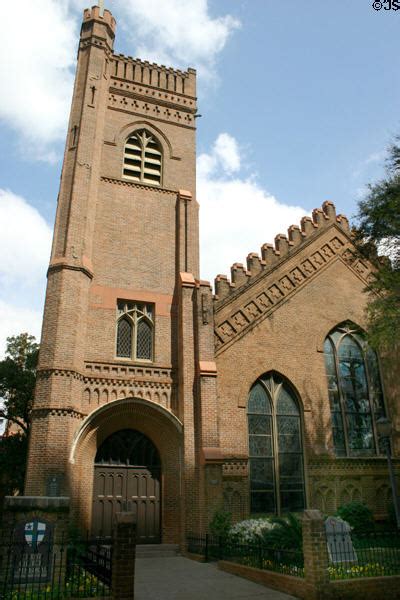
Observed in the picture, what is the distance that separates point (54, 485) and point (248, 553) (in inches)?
209

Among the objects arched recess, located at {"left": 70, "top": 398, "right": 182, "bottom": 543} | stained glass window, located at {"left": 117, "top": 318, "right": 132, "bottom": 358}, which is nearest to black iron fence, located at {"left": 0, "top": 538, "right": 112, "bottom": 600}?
arched recess, located at {"left": 70, "top": 398, "right": 182, "bottom": 543}

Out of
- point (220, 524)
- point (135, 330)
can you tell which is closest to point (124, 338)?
point (135, 330)

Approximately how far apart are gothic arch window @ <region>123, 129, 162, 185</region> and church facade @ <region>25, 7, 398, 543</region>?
60 millimetres

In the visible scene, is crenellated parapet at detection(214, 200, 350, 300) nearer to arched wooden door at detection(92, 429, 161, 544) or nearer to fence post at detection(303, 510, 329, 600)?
arched wooden door at detection(92, 429, 161, 544)

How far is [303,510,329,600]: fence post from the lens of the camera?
29.4 feet

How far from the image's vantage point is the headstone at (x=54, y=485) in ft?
42.5

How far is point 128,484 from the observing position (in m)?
15.6

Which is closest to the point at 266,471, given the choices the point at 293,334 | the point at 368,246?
the point at 293,334

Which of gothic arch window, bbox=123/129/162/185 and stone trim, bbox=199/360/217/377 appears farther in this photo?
gothic arch window, bbox=123/129/162/185

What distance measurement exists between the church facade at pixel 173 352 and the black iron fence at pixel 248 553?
68 cm

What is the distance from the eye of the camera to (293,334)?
18484 millimetres

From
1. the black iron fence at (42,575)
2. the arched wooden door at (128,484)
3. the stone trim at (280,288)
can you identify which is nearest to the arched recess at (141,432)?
the arched wooden door at (128,484)


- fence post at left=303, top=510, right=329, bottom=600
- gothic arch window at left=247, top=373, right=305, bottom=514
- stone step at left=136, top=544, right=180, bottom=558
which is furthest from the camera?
gothic arch window at left=247, top=373, right=305, bottom=514

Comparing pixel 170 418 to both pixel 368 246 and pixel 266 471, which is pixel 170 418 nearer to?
pixel 266 471
